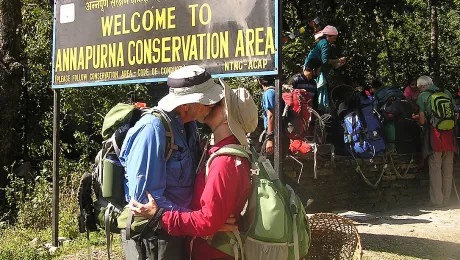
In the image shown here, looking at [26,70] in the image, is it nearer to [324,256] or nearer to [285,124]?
[285,124]

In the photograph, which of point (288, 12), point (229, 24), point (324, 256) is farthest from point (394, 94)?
A: point (324, 256)

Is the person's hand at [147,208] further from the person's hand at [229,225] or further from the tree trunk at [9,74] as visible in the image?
the tree trunk at [9,74]

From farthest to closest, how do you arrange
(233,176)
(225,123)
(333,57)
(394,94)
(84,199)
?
1. (394,94)
2. (333,57)
3. (84,199)
4. (225,123)
5. (233,176)

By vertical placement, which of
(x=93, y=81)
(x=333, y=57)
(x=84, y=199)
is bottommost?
(x=84, y=199)

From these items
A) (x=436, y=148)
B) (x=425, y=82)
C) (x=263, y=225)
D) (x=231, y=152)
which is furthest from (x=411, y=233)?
(x=231, y=152)

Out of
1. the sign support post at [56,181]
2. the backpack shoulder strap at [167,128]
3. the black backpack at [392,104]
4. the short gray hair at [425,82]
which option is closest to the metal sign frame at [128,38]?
the sign support post at [56,181]

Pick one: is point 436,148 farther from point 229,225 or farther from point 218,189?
point 218,189

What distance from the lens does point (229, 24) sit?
18.0ft

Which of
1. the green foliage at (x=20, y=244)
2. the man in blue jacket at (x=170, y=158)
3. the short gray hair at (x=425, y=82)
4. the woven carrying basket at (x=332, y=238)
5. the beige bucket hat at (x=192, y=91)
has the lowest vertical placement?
the green foliage at (x=20, y=244)

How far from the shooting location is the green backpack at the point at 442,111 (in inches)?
383

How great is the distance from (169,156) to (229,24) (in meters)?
2.74

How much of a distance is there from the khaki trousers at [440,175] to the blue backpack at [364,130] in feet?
4.32

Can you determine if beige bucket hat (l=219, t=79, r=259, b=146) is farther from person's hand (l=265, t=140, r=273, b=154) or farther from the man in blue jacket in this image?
person's hand (l=265, t=140, r=273, b=154)

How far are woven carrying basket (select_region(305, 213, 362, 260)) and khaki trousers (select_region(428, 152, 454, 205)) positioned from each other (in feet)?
21.5
